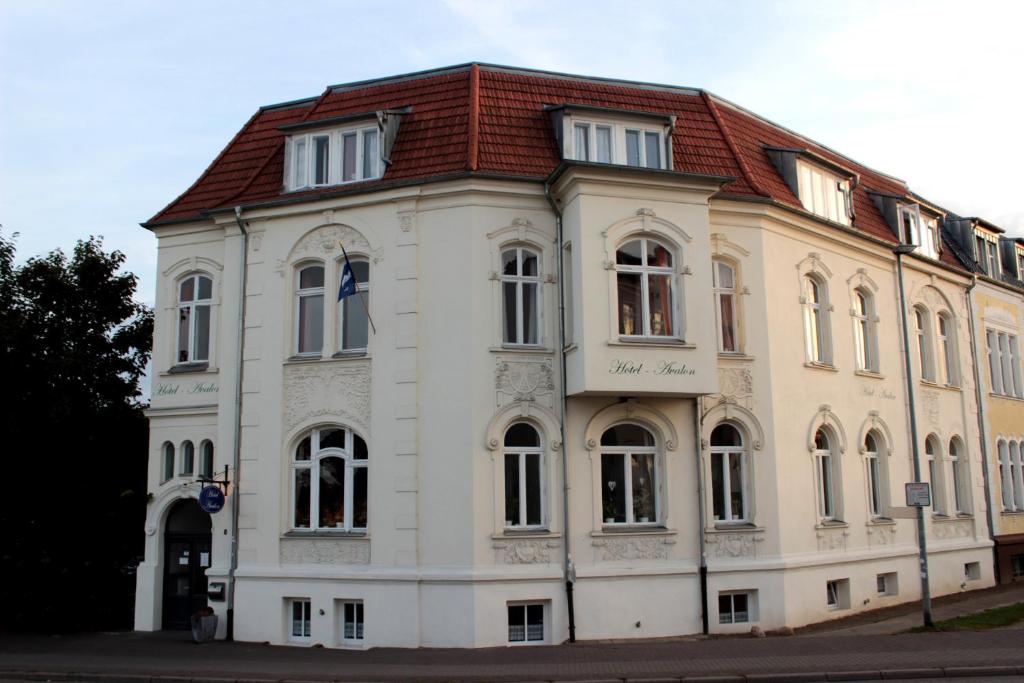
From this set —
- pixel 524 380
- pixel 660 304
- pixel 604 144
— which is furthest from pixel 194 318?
pixel 660 304

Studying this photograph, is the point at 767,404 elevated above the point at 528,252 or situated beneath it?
situated beneath

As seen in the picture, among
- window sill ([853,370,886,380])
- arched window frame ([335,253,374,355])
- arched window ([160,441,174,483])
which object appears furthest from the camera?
window sill ([853,370,886,380])

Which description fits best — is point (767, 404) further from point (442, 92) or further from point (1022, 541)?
point (1022, 541)

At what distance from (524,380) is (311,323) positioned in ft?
14.9

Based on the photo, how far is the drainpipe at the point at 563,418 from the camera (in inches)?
699

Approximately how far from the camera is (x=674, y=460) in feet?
62.1

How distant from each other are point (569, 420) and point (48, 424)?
40.5 ft

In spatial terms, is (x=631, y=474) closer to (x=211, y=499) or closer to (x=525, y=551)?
(x=525, y=551)

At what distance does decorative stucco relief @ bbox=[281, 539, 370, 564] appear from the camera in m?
18.3

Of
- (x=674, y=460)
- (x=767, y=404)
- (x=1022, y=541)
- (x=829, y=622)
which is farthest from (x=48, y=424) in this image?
(x=1022, y=541)

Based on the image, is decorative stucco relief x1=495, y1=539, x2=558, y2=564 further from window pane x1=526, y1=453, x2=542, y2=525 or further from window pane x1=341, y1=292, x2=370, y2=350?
window pane x1=341, y1=292, x2=370, y2=350

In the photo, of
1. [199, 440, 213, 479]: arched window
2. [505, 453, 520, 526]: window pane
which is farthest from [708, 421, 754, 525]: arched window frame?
[199, 440, 213, 479]: arched window

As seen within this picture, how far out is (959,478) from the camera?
2628 cm

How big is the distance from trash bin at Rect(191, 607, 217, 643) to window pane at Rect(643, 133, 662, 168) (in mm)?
12068
